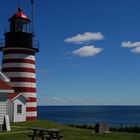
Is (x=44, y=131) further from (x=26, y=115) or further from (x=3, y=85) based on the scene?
(x=26, y=115)

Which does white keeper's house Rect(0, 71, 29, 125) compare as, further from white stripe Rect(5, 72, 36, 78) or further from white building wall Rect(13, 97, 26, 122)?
white stripe Rect(5, 72, 36, 78)

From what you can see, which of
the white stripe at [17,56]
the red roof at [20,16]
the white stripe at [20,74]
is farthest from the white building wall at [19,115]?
the red roof at [20,16]

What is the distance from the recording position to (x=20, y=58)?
43.4m

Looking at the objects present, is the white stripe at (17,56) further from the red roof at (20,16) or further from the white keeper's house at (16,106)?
the red roof at (20,16)

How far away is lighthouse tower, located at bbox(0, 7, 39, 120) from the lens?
43031mm

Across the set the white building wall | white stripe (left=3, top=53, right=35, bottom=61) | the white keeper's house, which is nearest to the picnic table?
the white keeper's house

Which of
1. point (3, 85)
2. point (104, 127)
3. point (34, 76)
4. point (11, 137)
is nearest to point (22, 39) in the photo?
point (34, 76)

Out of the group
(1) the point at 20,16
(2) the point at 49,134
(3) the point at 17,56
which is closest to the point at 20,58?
(3) the point at 17,56

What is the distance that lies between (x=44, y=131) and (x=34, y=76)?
21902mm

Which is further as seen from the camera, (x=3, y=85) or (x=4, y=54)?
(x=4, y=54)

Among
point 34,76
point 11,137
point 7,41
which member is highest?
point 7,41

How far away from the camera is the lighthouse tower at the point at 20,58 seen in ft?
141

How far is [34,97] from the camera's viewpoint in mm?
44188

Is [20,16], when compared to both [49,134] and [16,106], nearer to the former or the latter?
[16,106]
